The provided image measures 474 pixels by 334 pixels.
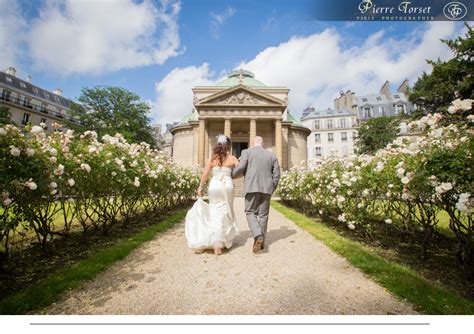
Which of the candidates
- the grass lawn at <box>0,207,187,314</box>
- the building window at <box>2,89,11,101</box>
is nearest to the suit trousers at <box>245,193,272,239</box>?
the grass lawn at <box>0,207,187,314</box>

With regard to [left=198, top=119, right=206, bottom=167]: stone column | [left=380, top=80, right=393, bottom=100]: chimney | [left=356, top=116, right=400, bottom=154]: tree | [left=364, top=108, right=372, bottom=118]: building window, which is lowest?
[left=198, top=119, right=206, bottom=167]: stone column

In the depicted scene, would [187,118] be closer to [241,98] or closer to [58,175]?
[241,98]

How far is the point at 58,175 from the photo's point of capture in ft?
11.6

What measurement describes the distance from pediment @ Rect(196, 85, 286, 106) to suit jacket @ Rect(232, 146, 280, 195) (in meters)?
23.8

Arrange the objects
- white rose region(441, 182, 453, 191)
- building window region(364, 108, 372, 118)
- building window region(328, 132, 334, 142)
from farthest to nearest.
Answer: building window region(328, 132, 334, 142)
building window region(364, 108, 372, 118)
white rose region(441, 182, 453, 191)

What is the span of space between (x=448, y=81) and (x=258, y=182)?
60.7 feet

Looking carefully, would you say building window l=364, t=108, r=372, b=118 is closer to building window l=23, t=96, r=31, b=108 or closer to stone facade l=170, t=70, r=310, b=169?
stone facade l=170, t=70, r=310, b=169

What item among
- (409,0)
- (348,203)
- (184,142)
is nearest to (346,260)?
(348,203)

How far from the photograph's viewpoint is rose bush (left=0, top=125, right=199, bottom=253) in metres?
2.74

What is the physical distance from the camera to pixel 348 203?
17.7ft

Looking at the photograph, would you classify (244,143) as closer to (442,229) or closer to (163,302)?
(442,229)

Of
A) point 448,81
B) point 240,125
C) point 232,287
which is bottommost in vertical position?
point 232,287

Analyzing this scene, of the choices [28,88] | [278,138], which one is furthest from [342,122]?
[28,88]
